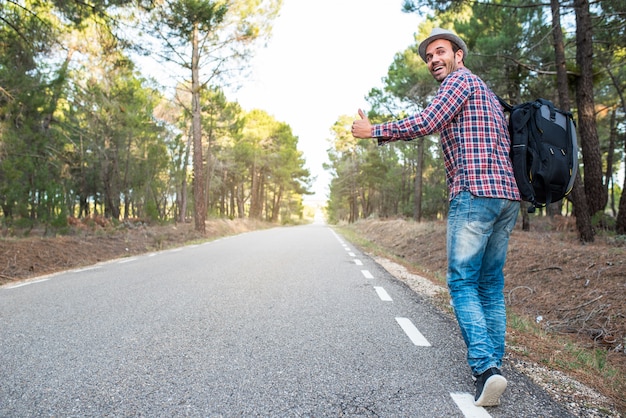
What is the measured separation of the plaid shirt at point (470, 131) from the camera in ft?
7.25

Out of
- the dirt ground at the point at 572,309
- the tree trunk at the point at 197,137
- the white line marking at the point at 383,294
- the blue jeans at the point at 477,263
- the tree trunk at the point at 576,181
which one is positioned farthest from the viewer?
the tree trunk at the point at 197,137

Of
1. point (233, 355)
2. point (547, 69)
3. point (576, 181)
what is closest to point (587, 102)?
point (576, 181)

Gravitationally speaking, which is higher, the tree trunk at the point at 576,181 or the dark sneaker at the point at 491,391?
the tree trunk at the point at 576,181

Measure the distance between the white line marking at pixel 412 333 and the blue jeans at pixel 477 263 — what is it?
733mm

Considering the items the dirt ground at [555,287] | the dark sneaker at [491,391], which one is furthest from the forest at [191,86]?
the dark sneaker at [491,391]

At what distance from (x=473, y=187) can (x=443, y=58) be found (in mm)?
866

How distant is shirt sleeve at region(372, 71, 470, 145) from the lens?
221cm

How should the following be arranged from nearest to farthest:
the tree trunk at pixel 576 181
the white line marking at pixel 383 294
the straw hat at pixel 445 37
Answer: the straw hat at pixel 445 37 < the white line marking at pixel 383 294 < the tree trunk at pixel 576 181

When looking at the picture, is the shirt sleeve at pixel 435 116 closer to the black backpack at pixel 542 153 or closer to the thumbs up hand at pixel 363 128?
the thumbs up hand at pixel 363 128

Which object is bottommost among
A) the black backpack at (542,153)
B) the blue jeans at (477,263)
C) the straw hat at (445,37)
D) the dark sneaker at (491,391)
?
the dark sneaker at (491,391)

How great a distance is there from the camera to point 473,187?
220 centimetres

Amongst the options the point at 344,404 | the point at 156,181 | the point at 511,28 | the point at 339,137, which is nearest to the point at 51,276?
the point at 344,404

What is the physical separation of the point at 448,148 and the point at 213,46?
16171 millimetres

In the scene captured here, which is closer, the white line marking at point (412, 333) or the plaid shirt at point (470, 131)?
the plaid shirt at point (470, 131)
